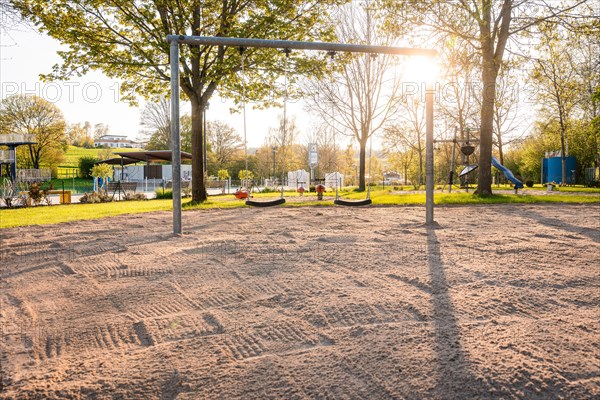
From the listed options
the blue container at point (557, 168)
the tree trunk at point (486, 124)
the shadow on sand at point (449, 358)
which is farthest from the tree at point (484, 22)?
the blue container at point (557, 168)

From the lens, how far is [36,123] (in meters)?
39.6

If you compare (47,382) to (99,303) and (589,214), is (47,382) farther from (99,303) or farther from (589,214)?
(589,214)

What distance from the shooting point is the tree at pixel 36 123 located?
125 ft

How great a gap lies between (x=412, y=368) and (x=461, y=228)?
5759 millimetres

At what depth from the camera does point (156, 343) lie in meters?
2.51

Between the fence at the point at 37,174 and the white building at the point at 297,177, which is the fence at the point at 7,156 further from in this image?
the white building at the point at 297,177

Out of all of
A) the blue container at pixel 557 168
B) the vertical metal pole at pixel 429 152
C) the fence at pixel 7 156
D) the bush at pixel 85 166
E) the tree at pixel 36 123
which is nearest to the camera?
the vertical metal pole at pixel 429 152

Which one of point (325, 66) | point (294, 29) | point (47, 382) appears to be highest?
point (294, 29)

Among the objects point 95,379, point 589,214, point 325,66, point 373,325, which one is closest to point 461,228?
point 589,214

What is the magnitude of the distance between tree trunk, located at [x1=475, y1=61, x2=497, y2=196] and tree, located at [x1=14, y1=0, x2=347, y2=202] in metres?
5.48

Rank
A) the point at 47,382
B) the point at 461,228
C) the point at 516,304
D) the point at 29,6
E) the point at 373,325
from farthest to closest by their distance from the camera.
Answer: the point at 29,6 → the point at 461,228 → the point at 516,304 → the point at 373,325 → the point at 47,382

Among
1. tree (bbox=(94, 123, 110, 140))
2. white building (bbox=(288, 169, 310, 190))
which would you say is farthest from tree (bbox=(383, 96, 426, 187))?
tree (bbox=(94, 123, 110, 140))

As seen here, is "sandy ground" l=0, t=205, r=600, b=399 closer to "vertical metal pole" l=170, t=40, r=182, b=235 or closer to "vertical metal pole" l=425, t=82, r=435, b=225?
"vertical metal pole" l=170, t=40, r=182, b=235

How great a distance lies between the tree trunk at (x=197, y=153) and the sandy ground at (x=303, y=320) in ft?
29.0
